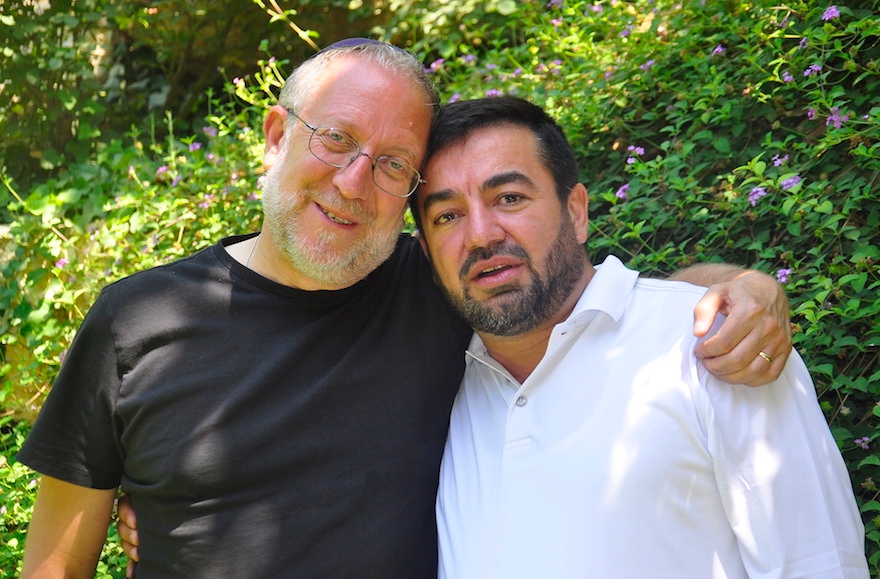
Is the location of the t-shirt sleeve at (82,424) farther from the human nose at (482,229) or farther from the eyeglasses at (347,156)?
the human nose at (482,229)

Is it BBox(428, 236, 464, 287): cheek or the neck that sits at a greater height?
BBox(428, 236, 464, 287): cheek

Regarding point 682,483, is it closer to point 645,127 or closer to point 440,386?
point 440,386

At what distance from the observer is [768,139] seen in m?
2.83

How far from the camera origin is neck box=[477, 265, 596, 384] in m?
2.24

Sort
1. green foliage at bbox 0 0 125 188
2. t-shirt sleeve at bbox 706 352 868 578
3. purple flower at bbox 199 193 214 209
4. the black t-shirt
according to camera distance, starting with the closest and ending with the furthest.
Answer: t-shirt sleeve at bbox 706 352 868 578
the black t-shirt
purple flower at bbox 199 193 214 209
green foliage at bbox 0 0 125 188

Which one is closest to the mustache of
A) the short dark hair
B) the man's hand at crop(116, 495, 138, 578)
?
the short dark hair

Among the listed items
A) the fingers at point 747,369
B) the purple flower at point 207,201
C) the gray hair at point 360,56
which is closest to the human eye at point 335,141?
the gray hair at point 360,56

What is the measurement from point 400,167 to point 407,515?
3.15 ft

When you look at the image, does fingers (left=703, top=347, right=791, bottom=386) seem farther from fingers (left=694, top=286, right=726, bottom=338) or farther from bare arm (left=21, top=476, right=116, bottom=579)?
bare arm (left=21, top=476, right=116, bottom=579)

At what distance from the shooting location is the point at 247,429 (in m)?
2.07

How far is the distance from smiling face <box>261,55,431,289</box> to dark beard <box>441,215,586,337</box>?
0.99 feet

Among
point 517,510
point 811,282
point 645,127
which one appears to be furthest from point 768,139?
point 517,510

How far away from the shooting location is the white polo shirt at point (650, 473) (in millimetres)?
1770

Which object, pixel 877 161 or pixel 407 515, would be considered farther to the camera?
pixel 877 161
